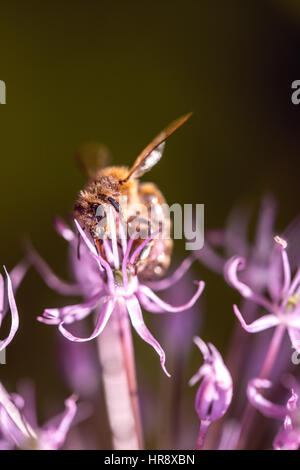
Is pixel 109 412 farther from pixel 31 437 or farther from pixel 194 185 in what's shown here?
pixel 194 185

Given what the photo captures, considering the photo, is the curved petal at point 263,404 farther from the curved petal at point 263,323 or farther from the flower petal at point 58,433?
the flower petal at point 58,433

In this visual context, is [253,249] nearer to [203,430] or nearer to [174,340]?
[174,340]

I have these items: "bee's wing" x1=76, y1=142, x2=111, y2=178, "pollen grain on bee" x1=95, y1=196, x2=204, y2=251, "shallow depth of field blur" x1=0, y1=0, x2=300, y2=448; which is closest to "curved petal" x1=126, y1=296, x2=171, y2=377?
"pollen grain on bee" x1=95, y1=196, x2=204, y2=251

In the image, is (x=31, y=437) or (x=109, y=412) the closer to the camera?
(x=31, y=437)

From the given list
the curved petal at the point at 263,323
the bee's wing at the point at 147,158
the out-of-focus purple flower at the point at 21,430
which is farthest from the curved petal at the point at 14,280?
the curved petal at the point at 263,323
